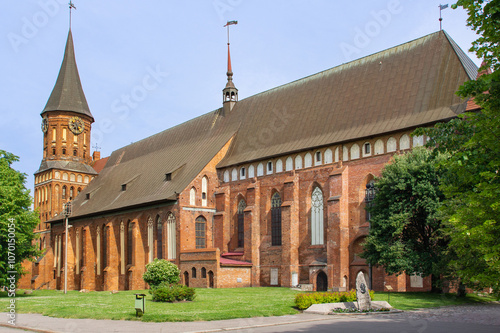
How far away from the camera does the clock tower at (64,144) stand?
66.7 meters

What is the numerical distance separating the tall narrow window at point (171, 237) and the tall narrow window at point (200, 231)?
1.92 meters

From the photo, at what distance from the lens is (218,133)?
4991 cm

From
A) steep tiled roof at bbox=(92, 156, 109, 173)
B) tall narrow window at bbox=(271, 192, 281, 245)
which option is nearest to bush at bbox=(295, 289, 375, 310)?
tall narrow window at bbox=(271, 192, 281, 245)

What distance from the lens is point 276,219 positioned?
4022 centimetres

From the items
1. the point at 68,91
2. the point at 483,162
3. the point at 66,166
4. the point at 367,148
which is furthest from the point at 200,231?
the point at 68,91

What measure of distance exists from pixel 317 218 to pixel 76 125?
4125 centimetres

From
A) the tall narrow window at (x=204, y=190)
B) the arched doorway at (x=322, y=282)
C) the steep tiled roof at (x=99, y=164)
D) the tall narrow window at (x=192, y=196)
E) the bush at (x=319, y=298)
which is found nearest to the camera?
the bush at (x=319, y=298)

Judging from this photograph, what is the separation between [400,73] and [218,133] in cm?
1906

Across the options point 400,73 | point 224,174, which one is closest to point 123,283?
point 224,174

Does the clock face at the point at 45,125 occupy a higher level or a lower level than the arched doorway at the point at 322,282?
higher

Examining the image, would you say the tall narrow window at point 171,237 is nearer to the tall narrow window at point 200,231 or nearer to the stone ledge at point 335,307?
the tall narrow window at point 200,231

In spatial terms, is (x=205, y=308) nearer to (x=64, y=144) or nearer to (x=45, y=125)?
(x=64, y=144)

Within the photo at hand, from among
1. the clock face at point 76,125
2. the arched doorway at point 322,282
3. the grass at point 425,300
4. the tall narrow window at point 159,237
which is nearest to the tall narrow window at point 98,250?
the tall narrow window at point 159,237

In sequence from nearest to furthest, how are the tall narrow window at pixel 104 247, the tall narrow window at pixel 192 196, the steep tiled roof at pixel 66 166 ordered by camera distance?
the tall narrow window at pixel 192 196 → the tall narrow window at pixel 104 247 → the steep tiled roof at pixel 66 166
